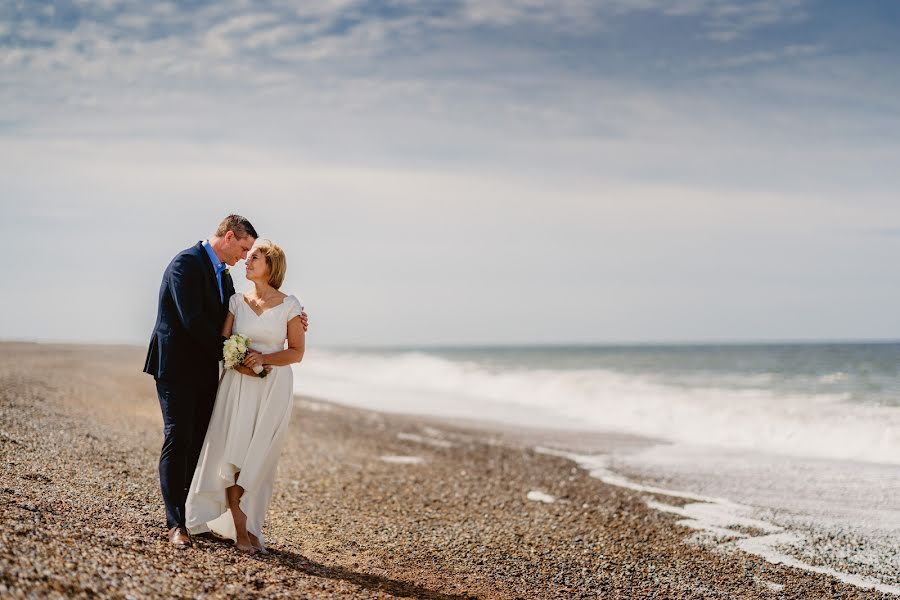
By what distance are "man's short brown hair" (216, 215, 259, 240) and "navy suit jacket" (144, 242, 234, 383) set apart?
233 mm

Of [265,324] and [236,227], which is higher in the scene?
[236,227]

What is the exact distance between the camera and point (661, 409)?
69.7 ft

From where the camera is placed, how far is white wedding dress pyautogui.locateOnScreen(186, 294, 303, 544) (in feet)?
19.4

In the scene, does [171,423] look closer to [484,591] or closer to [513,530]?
[484,591]

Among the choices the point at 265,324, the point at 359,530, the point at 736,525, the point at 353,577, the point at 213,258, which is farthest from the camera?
the point at 736,525

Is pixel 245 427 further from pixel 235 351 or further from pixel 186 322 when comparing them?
pixel 186 322

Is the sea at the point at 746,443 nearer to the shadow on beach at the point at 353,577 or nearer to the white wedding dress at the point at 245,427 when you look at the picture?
the shadow on beach at the point at 353,577

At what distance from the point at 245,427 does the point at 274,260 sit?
1.30 metres

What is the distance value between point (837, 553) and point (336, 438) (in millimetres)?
8908

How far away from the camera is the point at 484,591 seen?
21.0ft

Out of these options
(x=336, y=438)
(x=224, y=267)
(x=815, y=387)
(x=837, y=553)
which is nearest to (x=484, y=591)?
(x=224, y=267)

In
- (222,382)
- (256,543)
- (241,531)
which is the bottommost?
(256,543)

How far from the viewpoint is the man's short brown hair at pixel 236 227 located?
19.9 feet

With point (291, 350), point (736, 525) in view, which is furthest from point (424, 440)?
point (291, 350)
